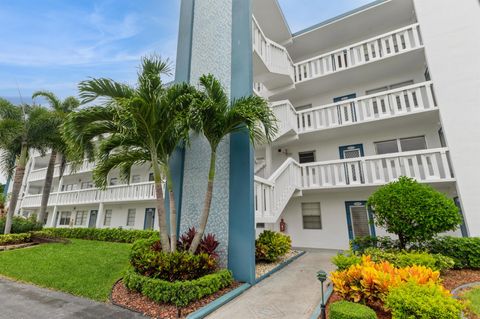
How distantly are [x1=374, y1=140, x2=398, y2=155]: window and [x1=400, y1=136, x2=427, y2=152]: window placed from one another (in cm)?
29

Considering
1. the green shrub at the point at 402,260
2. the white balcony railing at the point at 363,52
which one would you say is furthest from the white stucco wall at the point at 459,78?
the green shrub at the point at 402,260

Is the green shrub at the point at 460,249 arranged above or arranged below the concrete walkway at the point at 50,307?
above

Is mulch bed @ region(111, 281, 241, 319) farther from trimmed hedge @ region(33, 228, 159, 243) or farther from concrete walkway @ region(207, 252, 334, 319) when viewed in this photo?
trimmed hedge @ region(33, 228, 159, 243)

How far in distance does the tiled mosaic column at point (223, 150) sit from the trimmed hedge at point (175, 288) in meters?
1.32

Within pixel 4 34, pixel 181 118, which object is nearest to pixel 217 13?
pixel 181 118

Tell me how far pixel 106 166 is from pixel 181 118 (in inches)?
131

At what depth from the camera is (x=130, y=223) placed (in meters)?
19.0

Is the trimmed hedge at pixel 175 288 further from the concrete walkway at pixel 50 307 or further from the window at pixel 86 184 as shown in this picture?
the window at pixel 86 184

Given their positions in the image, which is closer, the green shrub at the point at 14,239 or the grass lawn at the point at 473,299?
the grass lawn at the point at 473,299

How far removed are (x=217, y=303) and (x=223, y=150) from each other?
452 cm

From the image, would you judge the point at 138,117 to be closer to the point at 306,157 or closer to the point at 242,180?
the point at 242,180

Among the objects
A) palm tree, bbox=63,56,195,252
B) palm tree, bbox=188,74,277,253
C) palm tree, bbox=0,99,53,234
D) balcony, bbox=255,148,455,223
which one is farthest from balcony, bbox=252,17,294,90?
palm tree, bbox=0,99,53,234

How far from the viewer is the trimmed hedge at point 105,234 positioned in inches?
578

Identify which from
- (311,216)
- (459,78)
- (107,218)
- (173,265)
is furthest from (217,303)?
(107,218)
